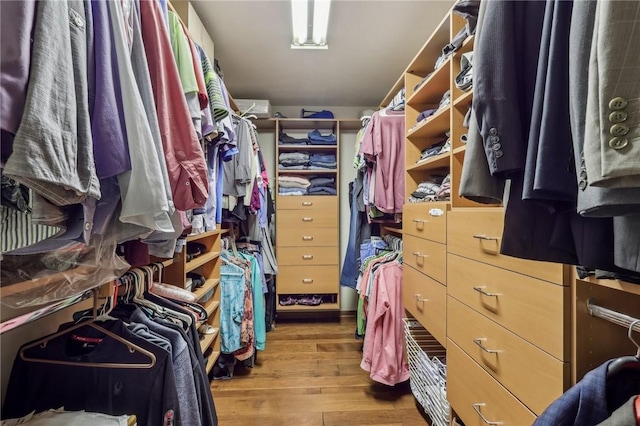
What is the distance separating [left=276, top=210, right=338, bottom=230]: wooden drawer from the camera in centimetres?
289

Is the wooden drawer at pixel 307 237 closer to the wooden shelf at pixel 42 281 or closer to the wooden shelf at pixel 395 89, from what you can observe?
the wooden shelf at pixel 395 89

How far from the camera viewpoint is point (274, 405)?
1712 millimetres

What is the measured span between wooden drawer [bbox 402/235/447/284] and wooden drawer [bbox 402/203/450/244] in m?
0.03

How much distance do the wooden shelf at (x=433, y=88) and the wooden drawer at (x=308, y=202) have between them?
1307mm

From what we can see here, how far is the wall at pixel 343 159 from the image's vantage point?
3.18m

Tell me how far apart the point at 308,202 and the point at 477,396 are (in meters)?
2.10

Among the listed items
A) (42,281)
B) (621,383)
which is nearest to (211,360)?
(42,281)

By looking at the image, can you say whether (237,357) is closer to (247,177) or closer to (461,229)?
(247,177)

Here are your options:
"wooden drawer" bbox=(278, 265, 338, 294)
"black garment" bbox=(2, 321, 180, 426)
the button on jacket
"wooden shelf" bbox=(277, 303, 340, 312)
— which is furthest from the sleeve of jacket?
"wooden shelf" bbox=(277, 303, 340, 312)

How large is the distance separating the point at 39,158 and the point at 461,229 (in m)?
1.18

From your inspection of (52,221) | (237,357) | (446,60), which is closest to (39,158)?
(52,221)

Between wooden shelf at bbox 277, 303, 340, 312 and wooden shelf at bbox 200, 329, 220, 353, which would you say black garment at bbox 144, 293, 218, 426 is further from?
wooden shelf at bbox 277, 303, 340, 312

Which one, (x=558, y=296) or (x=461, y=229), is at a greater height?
(x=461, y=229)

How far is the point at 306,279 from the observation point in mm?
2891
